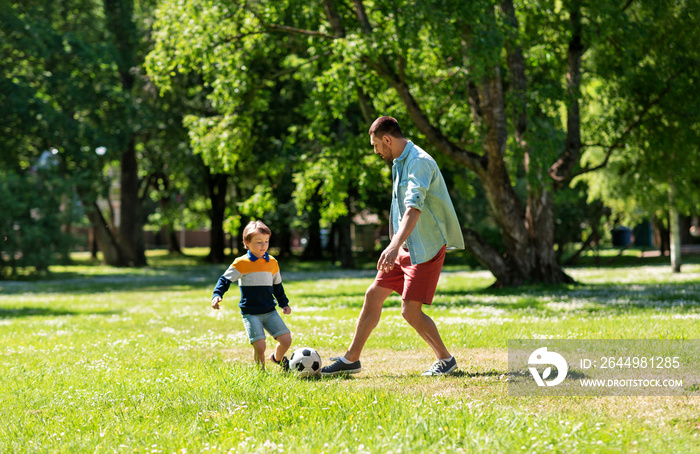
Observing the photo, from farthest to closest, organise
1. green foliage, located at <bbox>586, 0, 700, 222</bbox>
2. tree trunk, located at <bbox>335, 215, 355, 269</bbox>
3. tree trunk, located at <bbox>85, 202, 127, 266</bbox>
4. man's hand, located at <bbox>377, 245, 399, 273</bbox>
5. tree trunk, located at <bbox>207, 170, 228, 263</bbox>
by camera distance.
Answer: tree trunk, located at <bbox>207, 170, 228, 263</bbox> → tree trunk, located at <bbox>85, 202, 127, 266</bbox> → tree trunk, located at <bbox>335, 215, 355, 269</bbox> → green foliage, located at <bbox>586, 0, 700, 222</bbox> → man's hand, located at <bbox>377, 245, 399, 273</bbox>

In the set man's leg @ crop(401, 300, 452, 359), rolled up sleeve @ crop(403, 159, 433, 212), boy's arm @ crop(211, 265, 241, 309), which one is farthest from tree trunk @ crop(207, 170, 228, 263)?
rolled up sleeve @ crop(403, 159, 433, 212)

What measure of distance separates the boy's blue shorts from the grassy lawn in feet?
1.22

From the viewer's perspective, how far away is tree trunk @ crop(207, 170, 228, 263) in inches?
1570

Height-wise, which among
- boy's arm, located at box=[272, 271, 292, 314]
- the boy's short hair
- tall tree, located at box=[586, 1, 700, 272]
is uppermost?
tall tree, located at box=[586, 1, 700, 272]

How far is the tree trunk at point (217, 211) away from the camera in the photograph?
39.9m

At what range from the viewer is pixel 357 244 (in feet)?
175

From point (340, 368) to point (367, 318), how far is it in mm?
523

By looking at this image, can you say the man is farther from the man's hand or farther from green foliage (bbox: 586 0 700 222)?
green foliage (bbox: 586 0 700 222)

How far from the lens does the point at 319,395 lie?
5.44m

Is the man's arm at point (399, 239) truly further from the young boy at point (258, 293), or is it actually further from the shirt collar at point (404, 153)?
the young boy at point (258, 293)

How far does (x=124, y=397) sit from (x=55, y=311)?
10.2 meters

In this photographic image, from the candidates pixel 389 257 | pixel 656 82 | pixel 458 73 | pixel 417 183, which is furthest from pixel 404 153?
pixel 656 82

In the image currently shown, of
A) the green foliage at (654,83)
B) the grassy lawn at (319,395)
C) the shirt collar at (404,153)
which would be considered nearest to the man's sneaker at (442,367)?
the grassy lawn at (319,395)

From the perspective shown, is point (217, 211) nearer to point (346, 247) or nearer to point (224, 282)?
point (346, 247)
